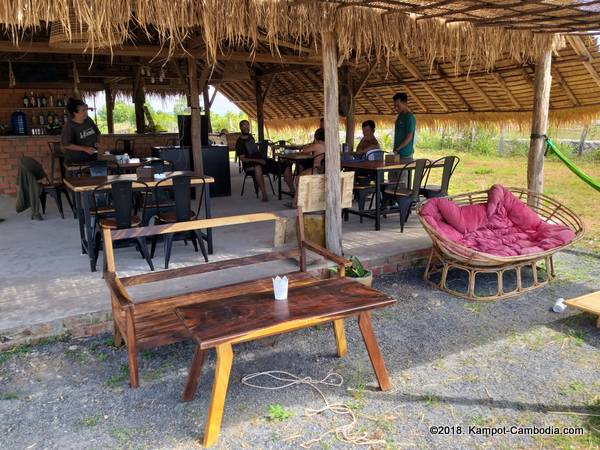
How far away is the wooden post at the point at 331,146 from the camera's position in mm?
4340

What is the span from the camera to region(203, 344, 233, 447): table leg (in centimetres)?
237

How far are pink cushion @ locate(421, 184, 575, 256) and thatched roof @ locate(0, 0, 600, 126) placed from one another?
59.4 inches

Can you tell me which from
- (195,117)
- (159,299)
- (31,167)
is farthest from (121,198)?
(195,117)

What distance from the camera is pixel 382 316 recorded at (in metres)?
3.91

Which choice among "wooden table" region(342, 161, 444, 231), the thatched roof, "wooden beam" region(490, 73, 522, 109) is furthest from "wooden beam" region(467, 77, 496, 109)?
"wooden table" region(342, 161, 444, 231)

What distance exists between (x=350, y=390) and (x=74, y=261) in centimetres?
311

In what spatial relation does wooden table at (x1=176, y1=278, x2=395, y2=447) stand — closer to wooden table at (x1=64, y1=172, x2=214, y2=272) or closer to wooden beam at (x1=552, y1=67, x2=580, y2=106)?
wooden table at (x1=64, y1=172, x2=214, y2=272)

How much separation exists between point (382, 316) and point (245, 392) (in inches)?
57.3

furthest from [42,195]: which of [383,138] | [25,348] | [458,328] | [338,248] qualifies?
[383,138]

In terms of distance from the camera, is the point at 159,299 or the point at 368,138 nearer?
the point at 159,299

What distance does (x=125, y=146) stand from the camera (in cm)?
916

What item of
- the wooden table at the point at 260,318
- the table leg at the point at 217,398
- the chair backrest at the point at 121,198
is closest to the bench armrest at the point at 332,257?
the wooden table at the point at 260,318

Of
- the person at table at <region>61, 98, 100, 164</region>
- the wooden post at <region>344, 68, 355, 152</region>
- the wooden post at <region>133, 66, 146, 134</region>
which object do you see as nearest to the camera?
the person at table at <region>61, 98, 100, 164</region>

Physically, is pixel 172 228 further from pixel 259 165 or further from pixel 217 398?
pixel 259 165
